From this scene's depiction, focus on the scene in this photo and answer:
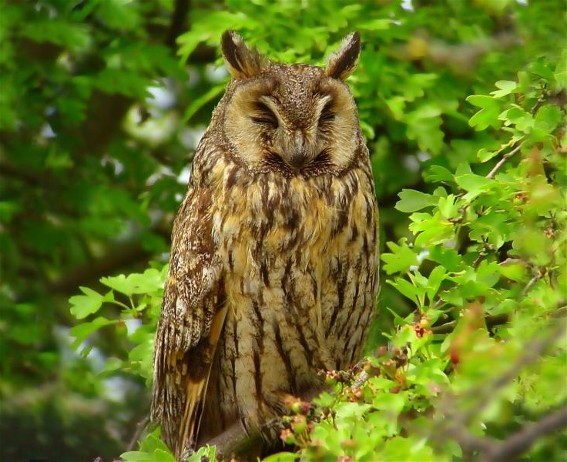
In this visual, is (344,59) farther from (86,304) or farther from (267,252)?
(86,304)

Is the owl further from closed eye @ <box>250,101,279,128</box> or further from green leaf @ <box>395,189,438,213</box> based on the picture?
green leaf @ <box>395,189,438,213</box>

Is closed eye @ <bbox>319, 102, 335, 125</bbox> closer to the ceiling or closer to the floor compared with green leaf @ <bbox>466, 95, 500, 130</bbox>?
closer to the floor

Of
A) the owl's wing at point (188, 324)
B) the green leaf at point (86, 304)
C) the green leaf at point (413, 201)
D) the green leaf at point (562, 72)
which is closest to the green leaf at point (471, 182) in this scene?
the green leaf at point (413, 201)

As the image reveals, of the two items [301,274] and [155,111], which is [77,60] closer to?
[155,111]

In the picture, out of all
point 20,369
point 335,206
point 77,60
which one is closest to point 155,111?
point 77,60

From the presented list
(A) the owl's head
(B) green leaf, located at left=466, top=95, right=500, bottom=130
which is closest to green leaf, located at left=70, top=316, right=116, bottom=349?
(A) the owl's head

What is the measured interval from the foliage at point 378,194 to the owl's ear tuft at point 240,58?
50 centimetres

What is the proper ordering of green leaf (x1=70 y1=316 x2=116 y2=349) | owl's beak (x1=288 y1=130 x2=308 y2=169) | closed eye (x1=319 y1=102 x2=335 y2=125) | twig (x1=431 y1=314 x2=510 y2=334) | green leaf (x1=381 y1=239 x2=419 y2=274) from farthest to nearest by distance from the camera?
green leaf (x1=70 y1=316 x2=116 y2=349), closed eye (x1=319 y1=102 x2=335 y2=125), owl's beak (x1=288 y1=130 x2=308 y2=169), green leaf (x1=381 y1=239 x2=419 y2=274), twig (x1=431 y1=314 x2=510 y2=334)

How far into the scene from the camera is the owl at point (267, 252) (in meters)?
3.04

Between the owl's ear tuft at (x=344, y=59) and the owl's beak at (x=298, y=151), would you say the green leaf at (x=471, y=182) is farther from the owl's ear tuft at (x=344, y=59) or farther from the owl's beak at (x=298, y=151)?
the owl's ear tuft at (x=344, y=59)

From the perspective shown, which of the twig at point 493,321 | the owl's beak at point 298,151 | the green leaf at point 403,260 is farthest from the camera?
the owl's beak at point 298,151

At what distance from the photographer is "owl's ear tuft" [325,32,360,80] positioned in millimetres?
3219

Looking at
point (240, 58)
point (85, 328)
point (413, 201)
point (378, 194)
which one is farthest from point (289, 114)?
point (378, 194)

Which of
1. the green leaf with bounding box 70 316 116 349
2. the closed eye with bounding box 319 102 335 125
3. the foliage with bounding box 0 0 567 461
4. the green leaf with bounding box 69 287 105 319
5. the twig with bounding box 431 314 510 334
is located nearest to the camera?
the foliage with bounding box 0 0 567 461
